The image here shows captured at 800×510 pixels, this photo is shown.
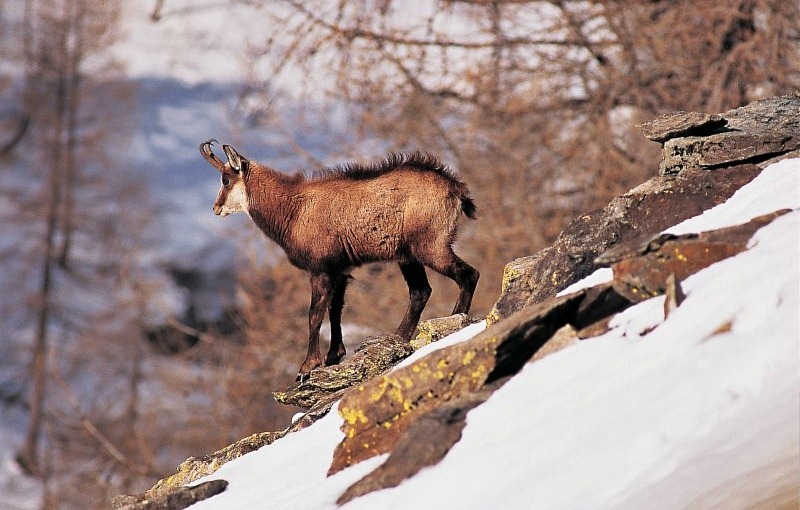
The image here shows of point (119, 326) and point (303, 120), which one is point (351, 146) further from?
point (119, 326)

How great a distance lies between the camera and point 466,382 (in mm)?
6566

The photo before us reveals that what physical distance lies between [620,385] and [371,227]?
154 inches

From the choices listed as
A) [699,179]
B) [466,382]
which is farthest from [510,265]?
[466,382]

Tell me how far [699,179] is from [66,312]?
2550cm

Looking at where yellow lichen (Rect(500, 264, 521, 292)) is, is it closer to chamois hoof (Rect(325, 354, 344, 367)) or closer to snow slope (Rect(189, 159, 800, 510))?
chamois hoof (Rect(325, 354, 344, 367))

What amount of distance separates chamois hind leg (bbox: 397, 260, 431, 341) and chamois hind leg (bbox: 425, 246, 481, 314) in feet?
1.04

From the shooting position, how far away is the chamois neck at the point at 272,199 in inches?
386

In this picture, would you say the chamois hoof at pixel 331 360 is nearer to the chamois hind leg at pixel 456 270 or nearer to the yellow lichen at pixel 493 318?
the chamois hind leg at pixel 456 270

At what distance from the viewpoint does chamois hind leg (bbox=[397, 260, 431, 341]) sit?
9523mm

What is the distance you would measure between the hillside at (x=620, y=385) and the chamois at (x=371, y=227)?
966 mm

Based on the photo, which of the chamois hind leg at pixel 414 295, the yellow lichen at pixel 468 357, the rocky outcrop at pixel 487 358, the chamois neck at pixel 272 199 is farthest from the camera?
the chamois neck at pixel 272 199

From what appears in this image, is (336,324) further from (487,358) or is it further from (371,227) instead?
(487,358)

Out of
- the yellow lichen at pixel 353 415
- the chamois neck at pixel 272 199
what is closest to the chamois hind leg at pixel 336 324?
the chamois neck at pixel 272 199

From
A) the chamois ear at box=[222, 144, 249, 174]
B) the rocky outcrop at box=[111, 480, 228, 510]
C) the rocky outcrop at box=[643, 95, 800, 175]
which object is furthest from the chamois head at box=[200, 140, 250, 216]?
the rocky outcrop at box=[643, 95, 800, 175]
